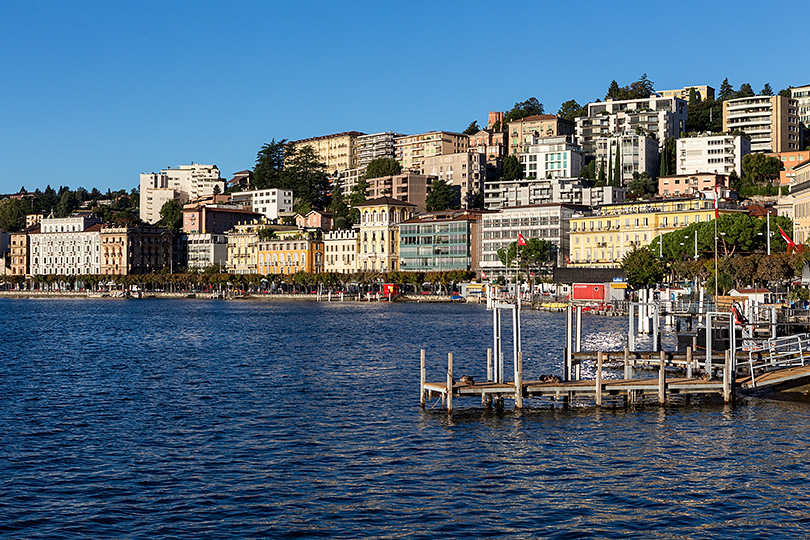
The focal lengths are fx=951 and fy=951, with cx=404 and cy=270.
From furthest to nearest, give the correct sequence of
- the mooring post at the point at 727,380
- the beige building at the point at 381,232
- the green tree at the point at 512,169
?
the green tree at the point at 512,169 → the beige building at the point at 381,232 → the mooring post at the point at 727,380

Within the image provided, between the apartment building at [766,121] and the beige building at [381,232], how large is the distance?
65860 millimetres

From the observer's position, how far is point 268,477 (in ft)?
85.8

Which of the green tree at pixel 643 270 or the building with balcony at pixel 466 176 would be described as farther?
the building with balcony at pixel 466 176

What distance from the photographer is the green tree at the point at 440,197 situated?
190 m

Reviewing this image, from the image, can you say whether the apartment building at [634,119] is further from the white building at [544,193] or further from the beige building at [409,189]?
the beige building at [409,189]

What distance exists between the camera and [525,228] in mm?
159625

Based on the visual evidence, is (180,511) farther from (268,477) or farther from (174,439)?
(174,439)

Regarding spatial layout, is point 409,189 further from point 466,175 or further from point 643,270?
point 643,270

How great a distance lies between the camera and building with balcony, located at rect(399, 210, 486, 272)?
17025cm

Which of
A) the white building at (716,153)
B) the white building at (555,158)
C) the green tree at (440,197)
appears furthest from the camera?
the green tree at (440,197)

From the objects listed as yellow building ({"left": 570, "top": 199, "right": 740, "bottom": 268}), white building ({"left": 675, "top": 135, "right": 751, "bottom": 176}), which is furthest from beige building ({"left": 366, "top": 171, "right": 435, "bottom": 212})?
white building ({"left": 675, "top": 135, "right": 751, "bottom": 176})

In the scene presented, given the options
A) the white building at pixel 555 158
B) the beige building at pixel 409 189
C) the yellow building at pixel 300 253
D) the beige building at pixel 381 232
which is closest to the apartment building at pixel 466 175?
the beige building at pixel 409 189

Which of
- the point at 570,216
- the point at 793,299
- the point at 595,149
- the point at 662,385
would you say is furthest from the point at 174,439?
the point at 595,149

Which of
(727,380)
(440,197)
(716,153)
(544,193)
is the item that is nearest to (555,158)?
(544,193)
